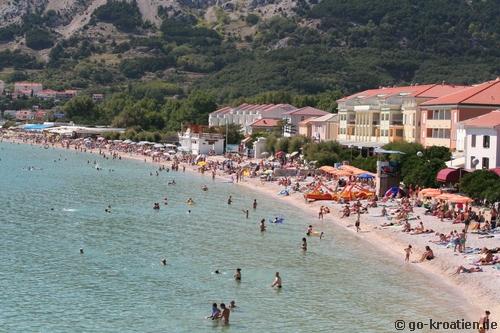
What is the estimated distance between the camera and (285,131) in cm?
9662

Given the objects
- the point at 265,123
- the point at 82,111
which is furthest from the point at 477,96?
the point at 82,111

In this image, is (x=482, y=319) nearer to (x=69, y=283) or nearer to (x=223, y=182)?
(x=69, y=283)

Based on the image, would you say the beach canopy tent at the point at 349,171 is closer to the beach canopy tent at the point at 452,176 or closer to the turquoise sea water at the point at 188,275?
the turquoise sea water at the point at 188,275

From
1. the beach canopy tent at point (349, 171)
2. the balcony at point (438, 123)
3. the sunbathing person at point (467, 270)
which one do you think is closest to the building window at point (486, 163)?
the beach canopy tent at point (349, 171)

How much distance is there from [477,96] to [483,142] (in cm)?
1063

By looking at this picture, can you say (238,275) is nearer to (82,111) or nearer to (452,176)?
(452,176)

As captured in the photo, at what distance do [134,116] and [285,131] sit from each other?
39.7m

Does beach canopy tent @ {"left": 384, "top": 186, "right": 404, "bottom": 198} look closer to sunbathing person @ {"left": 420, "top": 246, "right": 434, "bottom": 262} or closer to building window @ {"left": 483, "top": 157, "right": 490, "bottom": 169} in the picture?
building window @ {"left": 483, "top": 157, "right": 490, "bottom": 169}

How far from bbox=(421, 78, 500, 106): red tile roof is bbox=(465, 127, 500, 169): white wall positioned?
7.91 m

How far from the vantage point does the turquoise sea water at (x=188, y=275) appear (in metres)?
25.2

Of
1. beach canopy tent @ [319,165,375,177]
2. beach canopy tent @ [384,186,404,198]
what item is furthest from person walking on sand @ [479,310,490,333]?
beach canopy tent @ [319,165,375,177]

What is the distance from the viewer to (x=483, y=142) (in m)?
47.1

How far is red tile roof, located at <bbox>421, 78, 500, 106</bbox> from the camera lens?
184 ft

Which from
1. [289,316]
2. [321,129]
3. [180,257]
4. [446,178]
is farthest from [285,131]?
[289,316]
